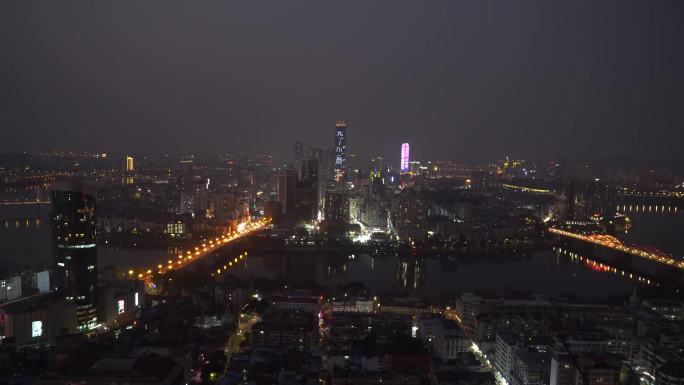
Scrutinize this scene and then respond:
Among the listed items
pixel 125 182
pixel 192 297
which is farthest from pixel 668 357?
pixel 125 182

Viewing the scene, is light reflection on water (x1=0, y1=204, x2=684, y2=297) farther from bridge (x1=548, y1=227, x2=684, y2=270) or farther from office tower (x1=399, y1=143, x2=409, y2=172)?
office tower (x1=399, y1=143, x2=409, y2=172)

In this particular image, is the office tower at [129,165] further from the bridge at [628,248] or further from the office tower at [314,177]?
the bridge at [628,248]

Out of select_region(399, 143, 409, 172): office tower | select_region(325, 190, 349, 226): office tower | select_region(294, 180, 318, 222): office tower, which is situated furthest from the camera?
select_region(399, 143, 409, 172): office tower

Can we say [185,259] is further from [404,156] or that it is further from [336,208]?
[404,156]

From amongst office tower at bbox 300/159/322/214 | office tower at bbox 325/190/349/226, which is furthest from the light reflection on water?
office tower at bbox 300/159/322/214

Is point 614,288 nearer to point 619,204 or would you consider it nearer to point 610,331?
point 610,331

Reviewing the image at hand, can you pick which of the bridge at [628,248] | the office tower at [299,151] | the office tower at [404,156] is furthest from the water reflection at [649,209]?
the office tower at [299,151]
